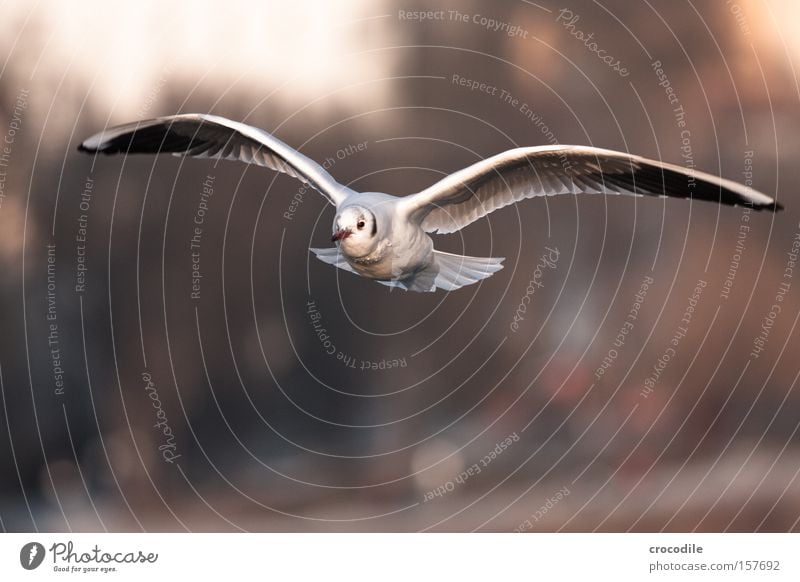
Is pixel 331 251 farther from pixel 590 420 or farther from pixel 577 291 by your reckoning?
pixel 590 420

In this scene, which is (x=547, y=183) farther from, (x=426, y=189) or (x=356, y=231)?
(x=356, y=231)

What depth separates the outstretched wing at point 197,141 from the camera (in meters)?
2.85

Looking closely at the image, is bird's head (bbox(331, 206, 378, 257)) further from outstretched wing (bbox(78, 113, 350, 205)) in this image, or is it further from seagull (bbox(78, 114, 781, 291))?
outstretched wing (bbox(78, 113, 350, 205))

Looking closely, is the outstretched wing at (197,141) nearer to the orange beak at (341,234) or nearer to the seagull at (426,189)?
the seagull at (426,189)

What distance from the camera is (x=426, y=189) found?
8.95 feet

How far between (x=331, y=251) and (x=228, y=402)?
0.61 m

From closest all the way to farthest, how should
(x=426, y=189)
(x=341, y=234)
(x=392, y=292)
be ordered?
(x=341, y=234), (x=426, y=189), (x=392, y=292)

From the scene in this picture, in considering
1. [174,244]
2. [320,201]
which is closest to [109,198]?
[174,244]

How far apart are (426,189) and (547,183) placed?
1.10 feet
